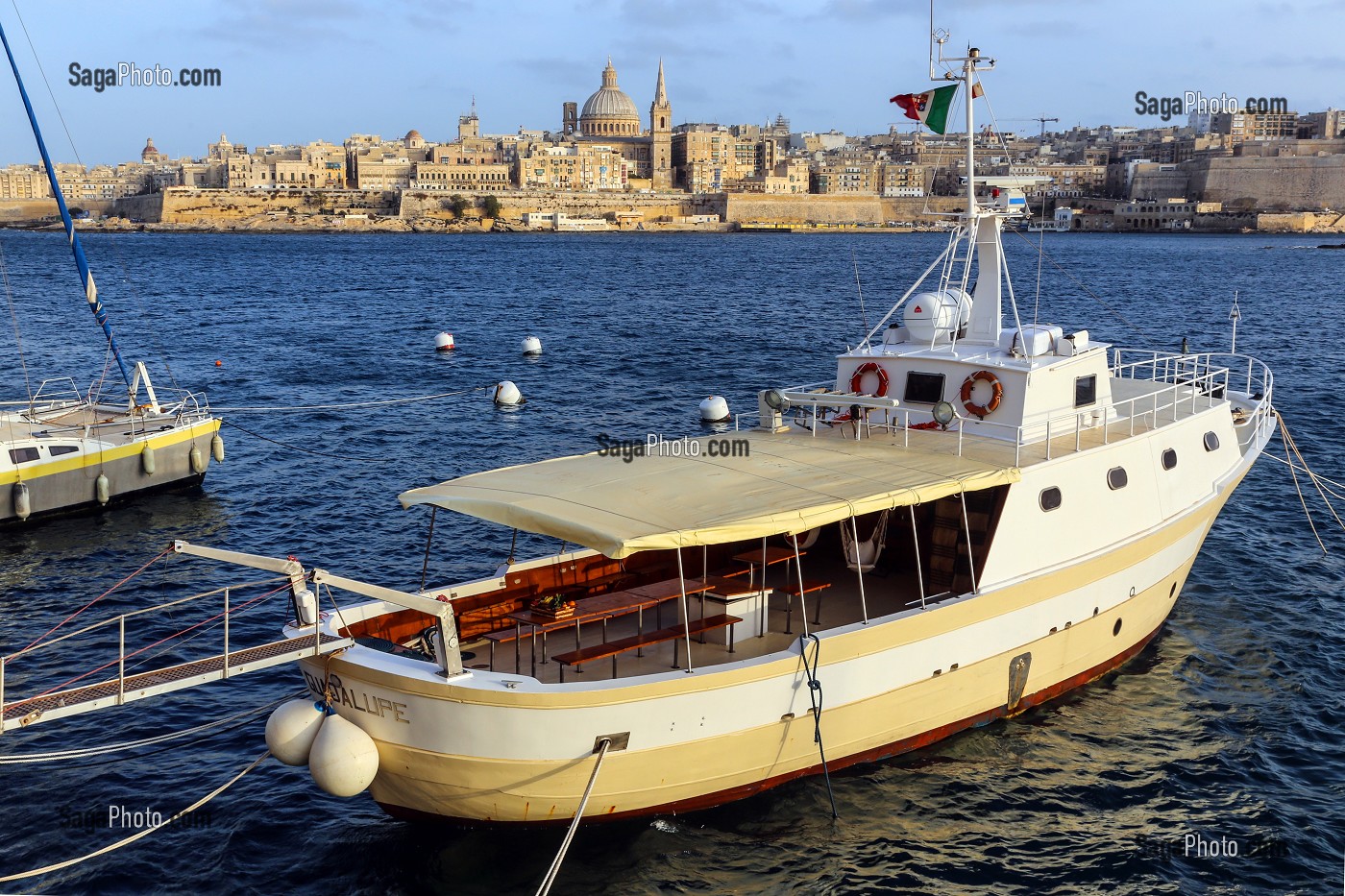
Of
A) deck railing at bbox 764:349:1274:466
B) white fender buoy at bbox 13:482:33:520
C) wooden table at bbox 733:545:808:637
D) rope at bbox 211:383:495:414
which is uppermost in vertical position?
deck railing at bbox 764:349:1274:466

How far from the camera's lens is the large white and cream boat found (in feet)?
36.9

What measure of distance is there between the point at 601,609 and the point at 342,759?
3.04 meters

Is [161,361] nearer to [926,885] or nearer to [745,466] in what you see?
[745,466]

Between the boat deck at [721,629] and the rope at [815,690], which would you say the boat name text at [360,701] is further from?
the rope at [815,690]

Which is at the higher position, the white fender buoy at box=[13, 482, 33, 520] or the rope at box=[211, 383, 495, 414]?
the rope at box=[211, 383, 495, 414]

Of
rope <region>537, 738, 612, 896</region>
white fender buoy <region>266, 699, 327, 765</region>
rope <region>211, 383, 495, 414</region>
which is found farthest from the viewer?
rope <region>211, 383, 495, 414</region>

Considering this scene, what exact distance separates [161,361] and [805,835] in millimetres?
42285

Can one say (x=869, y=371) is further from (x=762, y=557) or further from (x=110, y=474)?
(x=110, y=474)

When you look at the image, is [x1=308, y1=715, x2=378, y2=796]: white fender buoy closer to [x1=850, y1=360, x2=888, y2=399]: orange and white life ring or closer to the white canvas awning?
the white canvas awning

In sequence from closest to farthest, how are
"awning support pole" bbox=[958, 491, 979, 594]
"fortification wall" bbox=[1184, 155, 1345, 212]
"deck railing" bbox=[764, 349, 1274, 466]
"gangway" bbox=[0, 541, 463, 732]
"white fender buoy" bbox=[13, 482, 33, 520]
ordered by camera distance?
1. "gangway" bbox=[0, 541, 463, 732]
2. "awning support pole" bbox=[958, 491, 979, 594]
3. "deck railing" bbox=[764, 349, 1274, 466]
4. "white fender buoy" bbox=[13, 482, 33, 520]
5. "fortification wall" bbox=[1184, 155, 1345, 212]

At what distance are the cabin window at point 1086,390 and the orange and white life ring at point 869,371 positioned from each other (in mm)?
2634

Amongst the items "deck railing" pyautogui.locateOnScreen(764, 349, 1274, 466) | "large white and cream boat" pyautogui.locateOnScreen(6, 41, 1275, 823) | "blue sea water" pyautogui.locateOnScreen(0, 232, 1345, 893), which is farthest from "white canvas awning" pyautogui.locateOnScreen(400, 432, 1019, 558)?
"blue sea water" pyautogui.locateOnScreen(0, 232, 1345, 893)

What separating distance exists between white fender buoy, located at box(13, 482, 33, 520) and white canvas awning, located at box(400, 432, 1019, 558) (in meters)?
13.6

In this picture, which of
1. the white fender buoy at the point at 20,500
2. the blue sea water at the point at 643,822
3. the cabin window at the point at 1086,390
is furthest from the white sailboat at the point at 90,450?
the cabin window at the point at 1086,390
